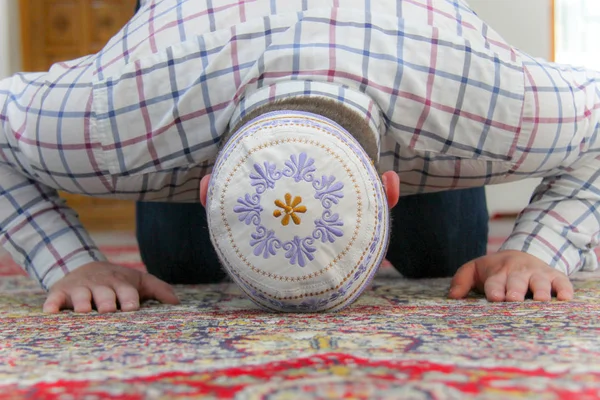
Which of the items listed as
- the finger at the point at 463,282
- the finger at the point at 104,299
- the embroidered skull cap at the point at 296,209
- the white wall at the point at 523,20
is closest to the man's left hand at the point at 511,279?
the finger at the point at 463,282

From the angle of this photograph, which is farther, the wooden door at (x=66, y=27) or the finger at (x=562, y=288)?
the wooden door at (x=66, y=27)

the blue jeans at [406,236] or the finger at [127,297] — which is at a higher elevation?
the blue jeans at [406,236]

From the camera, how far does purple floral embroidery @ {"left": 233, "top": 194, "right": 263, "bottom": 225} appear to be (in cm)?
78

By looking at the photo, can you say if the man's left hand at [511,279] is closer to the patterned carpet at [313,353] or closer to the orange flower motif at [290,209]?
the patterned carpet at [313,353]

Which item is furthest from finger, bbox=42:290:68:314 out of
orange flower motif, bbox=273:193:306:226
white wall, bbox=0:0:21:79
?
white wall, bbox=0:0:21:79

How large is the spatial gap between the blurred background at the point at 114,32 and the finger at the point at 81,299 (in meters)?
3.09

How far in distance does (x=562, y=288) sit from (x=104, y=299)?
2.10 feet

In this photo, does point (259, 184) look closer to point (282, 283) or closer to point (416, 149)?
point (282, 283)

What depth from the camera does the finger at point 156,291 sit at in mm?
1109

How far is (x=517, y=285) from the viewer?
1010 millimetres

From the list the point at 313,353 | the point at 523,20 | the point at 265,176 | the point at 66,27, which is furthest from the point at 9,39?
the point at 313,353

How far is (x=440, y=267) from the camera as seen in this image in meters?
1.57

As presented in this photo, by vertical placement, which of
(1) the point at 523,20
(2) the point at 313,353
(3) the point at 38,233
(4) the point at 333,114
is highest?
(1) the point at 523,20

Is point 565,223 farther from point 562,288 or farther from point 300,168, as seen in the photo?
point 300,168
